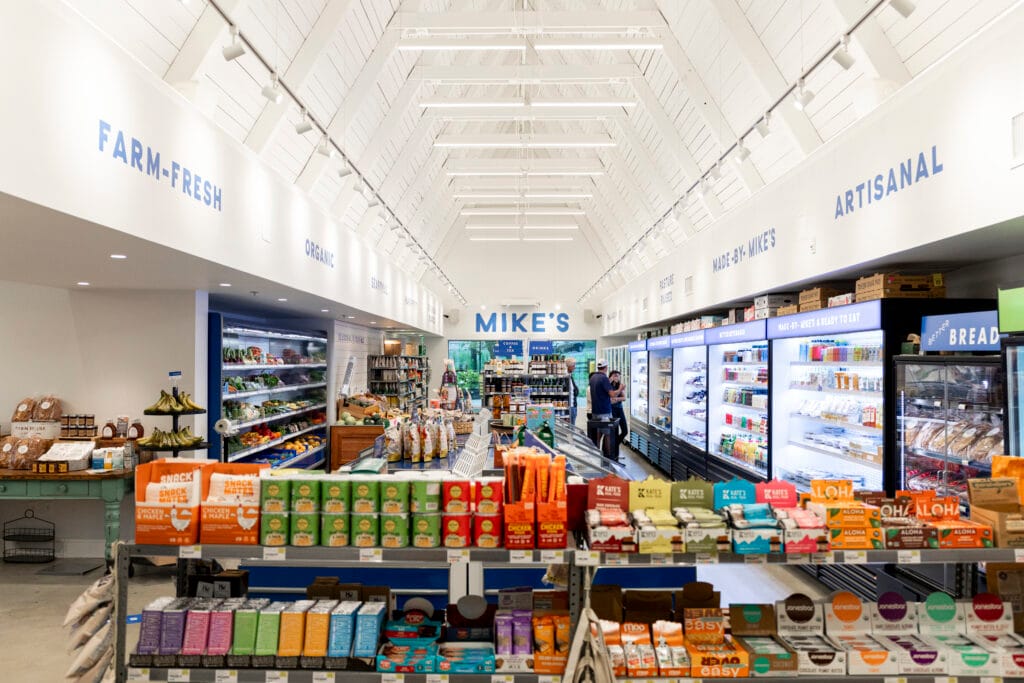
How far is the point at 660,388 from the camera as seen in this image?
12508mm

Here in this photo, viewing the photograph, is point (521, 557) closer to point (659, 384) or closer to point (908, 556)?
point (908, 556)

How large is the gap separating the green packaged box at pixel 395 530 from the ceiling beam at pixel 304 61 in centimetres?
464

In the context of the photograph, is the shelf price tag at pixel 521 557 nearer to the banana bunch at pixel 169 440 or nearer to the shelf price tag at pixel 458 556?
the shelf price tag at pixel 458 556

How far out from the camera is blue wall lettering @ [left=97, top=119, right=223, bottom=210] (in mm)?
3406

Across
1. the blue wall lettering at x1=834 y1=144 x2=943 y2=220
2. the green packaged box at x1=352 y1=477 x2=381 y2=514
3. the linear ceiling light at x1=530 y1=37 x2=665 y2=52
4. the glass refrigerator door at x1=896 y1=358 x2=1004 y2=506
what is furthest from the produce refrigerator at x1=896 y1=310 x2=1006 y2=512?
the linear ceiling light at x1=530 y1=37 x2=665 y2=52

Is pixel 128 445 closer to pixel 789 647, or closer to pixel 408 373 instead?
pixel 789 647

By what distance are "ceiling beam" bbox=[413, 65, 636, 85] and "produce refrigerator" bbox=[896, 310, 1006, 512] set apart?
17.3ft

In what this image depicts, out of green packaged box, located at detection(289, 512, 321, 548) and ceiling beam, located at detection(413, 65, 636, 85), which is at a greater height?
ceiling beam, located at detection(413, 65, 636, 85)

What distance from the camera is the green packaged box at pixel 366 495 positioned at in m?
2.75

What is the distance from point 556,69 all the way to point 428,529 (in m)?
6.92

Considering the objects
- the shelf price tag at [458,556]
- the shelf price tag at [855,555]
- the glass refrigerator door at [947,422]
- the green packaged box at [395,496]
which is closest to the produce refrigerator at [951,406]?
the glass refrigerator door at [947,422]

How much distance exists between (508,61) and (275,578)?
409 inches

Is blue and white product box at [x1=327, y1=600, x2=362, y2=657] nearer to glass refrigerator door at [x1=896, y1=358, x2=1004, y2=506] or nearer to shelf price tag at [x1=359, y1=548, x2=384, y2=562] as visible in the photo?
shelf price tag at [x1=359, y1=548, x2=384, y2=562]

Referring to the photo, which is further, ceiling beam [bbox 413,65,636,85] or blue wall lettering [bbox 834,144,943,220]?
ceiling beam [bbox 413,65,636,85]
